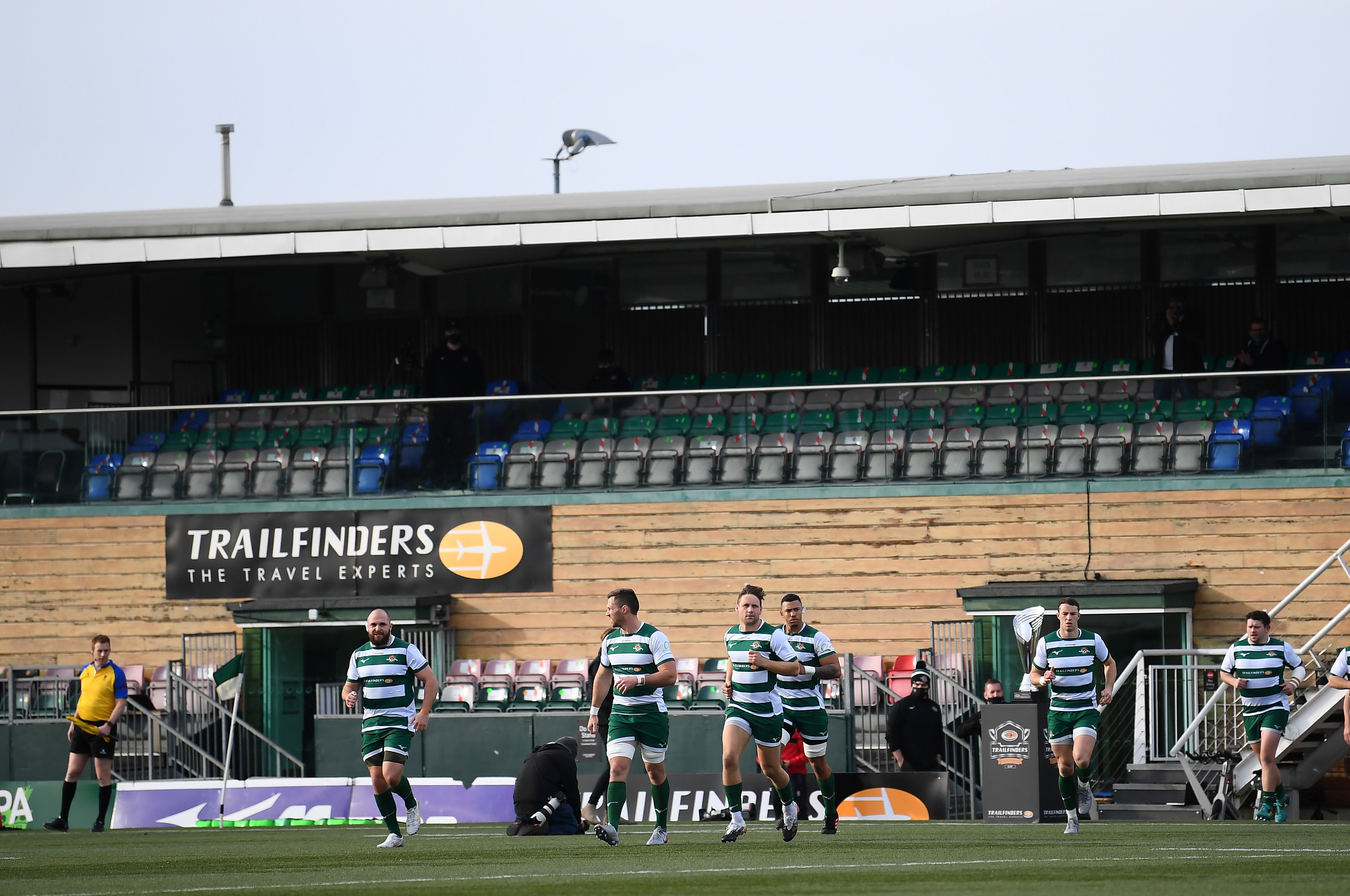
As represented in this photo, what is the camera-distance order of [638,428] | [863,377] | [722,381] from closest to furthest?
[638,428] → [863,377] → [722,381]

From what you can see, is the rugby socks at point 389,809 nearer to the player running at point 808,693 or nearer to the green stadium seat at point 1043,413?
the player running at point 808,693

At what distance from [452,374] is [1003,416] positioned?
25.4ft

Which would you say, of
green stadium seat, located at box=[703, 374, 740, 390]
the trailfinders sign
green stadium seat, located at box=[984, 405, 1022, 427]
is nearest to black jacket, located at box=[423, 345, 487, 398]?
the trailfinders sign

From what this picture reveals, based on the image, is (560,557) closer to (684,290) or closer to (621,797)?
(684,290)

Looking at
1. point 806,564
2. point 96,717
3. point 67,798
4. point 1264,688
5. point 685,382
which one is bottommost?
point 67,798

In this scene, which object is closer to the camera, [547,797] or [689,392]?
[547,797]

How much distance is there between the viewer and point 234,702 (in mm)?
21297

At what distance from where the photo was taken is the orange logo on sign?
73.4ft

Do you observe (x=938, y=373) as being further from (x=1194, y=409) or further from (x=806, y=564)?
(x=1194, y=409)

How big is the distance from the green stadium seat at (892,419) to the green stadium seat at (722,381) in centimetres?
491

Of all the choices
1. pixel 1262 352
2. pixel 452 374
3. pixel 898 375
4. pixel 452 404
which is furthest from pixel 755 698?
pixel 898 375

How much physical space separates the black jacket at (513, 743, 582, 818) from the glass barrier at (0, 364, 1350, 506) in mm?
6487

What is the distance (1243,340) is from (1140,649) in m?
6.57

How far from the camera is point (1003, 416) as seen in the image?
20.8 metres
